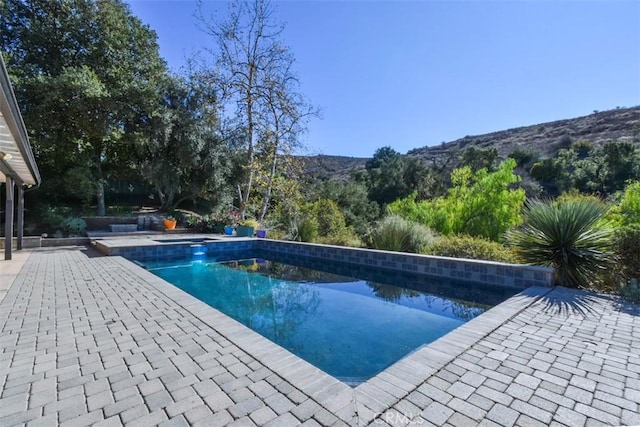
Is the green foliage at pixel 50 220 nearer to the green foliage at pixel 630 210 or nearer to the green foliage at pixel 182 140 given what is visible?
the green foliage at pixel 182 140

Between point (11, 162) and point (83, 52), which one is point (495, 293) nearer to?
point (11, 162)

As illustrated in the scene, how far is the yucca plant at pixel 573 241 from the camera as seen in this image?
4480mm

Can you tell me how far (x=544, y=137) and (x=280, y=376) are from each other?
40351 mm

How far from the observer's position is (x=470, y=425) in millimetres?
1618

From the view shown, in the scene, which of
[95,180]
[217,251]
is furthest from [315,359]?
[95,180]

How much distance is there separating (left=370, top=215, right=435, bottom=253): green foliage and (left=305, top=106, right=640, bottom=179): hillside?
64.5 ft

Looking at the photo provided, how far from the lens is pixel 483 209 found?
8531 mm

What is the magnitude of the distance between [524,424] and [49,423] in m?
2.47

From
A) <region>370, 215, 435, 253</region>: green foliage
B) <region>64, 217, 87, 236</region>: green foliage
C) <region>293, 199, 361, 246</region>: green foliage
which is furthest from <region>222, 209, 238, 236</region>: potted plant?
<region>370, 215, 435, 253</region>: green foliage

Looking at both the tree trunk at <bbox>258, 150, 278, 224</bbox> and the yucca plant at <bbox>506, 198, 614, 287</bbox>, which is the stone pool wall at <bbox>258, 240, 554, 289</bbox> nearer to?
the yucca plant at <bbox>506, 198, 614, 287</bbox>

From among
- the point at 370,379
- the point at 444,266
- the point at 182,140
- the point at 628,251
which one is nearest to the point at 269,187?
the point at 182,140

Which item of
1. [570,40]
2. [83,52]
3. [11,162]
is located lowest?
[11,162]

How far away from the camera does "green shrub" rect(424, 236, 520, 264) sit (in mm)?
6098

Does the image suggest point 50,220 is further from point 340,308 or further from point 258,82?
point 340,308
